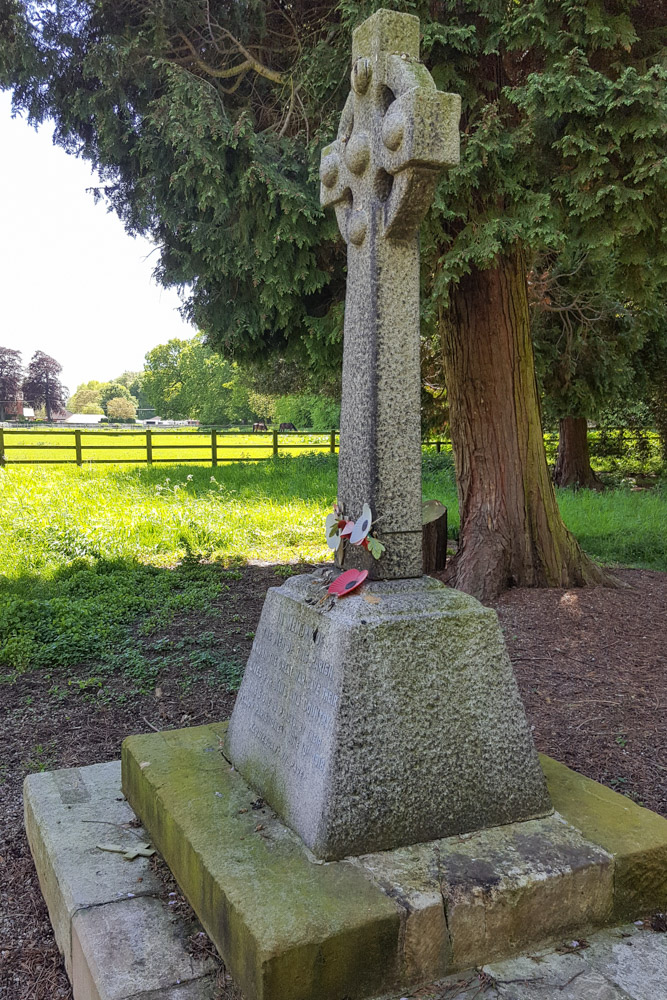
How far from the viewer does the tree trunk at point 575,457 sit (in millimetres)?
15265

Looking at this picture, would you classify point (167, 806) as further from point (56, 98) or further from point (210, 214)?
point (56, 98)

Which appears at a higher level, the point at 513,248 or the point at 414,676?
the point at 513,248

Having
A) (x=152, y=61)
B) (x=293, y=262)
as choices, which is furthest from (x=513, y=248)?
(x=152, y=61)

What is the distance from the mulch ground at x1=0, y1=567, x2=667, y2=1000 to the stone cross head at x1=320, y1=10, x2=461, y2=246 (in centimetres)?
218

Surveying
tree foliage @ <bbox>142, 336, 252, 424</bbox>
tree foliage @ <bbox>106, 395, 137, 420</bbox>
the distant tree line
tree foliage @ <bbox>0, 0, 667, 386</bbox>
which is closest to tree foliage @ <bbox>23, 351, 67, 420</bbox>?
the distant tree line

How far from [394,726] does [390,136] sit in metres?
1.75

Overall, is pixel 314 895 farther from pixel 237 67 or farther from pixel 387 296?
pixel 237 67

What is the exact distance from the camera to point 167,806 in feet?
8.00

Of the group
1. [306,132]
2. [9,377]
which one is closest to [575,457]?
[306,132]

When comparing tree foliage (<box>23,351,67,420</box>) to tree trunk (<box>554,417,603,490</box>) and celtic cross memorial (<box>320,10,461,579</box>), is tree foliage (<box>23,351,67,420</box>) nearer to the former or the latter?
tree trunk (<box>554,417,603,490</box>)

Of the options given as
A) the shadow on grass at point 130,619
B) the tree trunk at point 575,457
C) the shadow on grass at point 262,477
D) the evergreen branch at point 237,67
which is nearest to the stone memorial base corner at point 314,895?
the shadow on grass at point 130,619

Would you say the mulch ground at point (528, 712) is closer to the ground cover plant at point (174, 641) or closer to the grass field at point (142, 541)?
the ground cover plant at point (174, 641)

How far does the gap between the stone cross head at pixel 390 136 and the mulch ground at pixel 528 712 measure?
2.18 meters

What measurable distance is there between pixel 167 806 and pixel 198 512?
7.68 m
